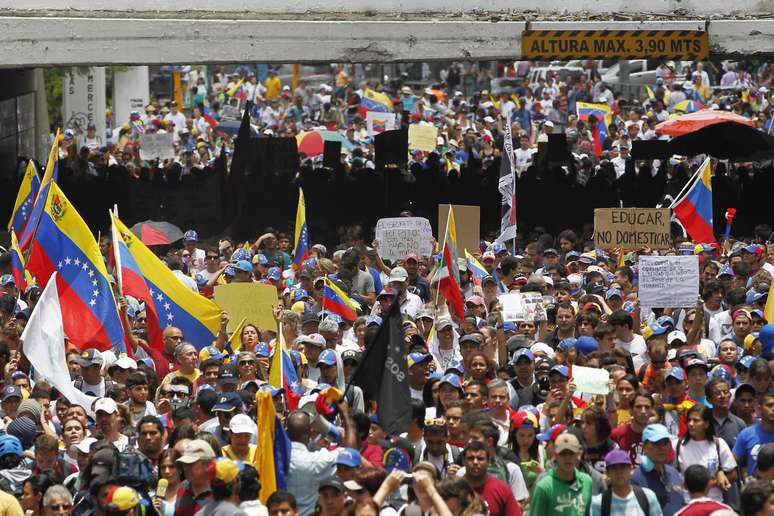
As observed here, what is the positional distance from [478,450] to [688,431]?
1.49 metres

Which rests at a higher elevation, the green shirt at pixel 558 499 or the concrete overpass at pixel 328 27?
the concrete overpass at pixel 328 27

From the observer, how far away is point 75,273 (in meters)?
14.2

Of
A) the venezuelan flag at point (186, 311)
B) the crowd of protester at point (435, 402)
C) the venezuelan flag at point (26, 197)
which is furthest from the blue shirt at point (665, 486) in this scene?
the venezuelan flag at point (26, 197)

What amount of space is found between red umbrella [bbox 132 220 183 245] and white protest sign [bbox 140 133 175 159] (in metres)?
5.07

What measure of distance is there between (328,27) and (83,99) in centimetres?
1287

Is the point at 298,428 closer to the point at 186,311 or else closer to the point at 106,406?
the point at 106,406

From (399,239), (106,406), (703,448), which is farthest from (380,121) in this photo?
(703,448)

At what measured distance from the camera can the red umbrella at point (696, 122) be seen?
23.1m

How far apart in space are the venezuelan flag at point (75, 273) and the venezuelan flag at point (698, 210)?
712 cm

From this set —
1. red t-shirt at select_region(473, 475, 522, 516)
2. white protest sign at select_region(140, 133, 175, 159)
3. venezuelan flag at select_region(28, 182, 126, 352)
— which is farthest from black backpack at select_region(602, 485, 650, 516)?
white protest sign at select_region(140, 133, 175, 159)

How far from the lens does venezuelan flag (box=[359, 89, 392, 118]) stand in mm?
34412

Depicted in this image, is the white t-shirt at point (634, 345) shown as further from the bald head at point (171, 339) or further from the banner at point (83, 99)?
the banner at point (83, 99)

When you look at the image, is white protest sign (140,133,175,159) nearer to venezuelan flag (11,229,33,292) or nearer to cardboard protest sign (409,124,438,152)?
cardboard protest sign (409,124,438,152)

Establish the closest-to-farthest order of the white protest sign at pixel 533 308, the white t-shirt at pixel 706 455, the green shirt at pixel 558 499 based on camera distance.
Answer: the green shirt at pixel 558 499 → the white t-shirt at pixel 706 455 → the white protest sign at pixel 533 308
